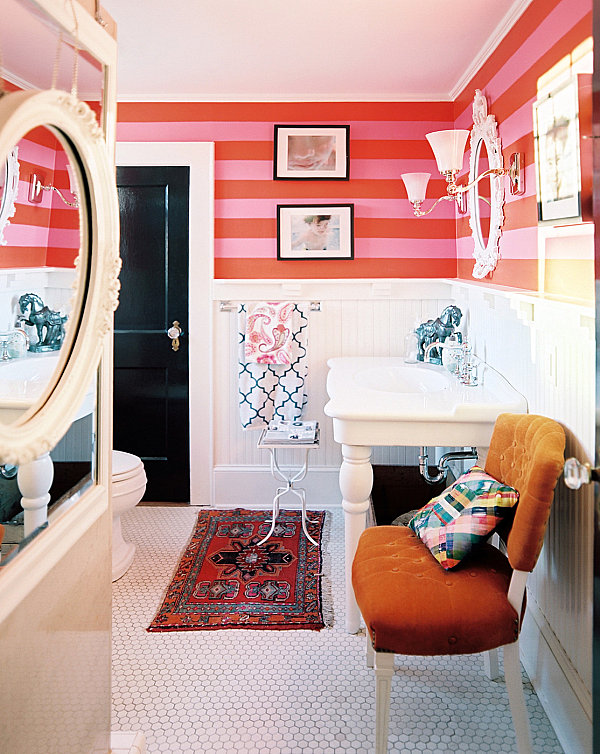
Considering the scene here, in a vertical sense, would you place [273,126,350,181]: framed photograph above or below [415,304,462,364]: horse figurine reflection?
above

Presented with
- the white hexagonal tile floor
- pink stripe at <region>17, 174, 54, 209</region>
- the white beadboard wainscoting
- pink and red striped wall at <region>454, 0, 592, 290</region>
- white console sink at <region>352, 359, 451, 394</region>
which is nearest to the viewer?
pink stripe at <region>17, 174, 54, 209</region>

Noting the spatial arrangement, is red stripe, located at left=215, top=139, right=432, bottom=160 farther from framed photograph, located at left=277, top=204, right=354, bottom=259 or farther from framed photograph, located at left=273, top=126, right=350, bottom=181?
framed photograph, located at left=277, top=204, right=354, bottom=259

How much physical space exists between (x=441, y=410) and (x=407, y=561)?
64cm

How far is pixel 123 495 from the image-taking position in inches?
124

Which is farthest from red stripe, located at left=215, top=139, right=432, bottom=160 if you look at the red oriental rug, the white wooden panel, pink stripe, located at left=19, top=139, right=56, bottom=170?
pink stripe, located at left=19, top=139, right=56, bottom=170

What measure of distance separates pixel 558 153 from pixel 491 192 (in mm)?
1027

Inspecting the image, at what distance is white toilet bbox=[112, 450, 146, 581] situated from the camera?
10.3 ft

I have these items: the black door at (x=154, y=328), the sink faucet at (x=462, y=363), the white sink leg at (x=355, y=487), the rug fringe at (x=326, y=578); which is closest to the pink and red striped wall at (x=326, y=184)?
the black door at (x=154, y=328)

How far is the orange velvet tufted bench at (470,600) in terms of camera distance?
6.03 ft

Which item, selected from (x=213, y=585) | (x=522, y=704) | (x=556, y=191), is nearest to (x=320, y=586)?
(x=213, y=585)

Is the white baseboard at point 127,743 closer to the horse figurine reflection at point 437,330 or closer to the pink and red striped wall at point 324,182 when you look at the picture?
the horse figurine reflection at point 437,330

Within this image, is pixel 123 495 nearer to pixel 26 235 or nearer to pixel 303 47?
pixel 26 235

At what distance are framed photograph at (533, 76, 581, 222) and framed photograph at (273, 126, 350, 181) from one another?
1.90 metres

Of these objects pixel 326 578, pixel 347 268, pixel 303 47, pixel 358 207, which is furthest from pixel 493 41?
pixel 326 578
